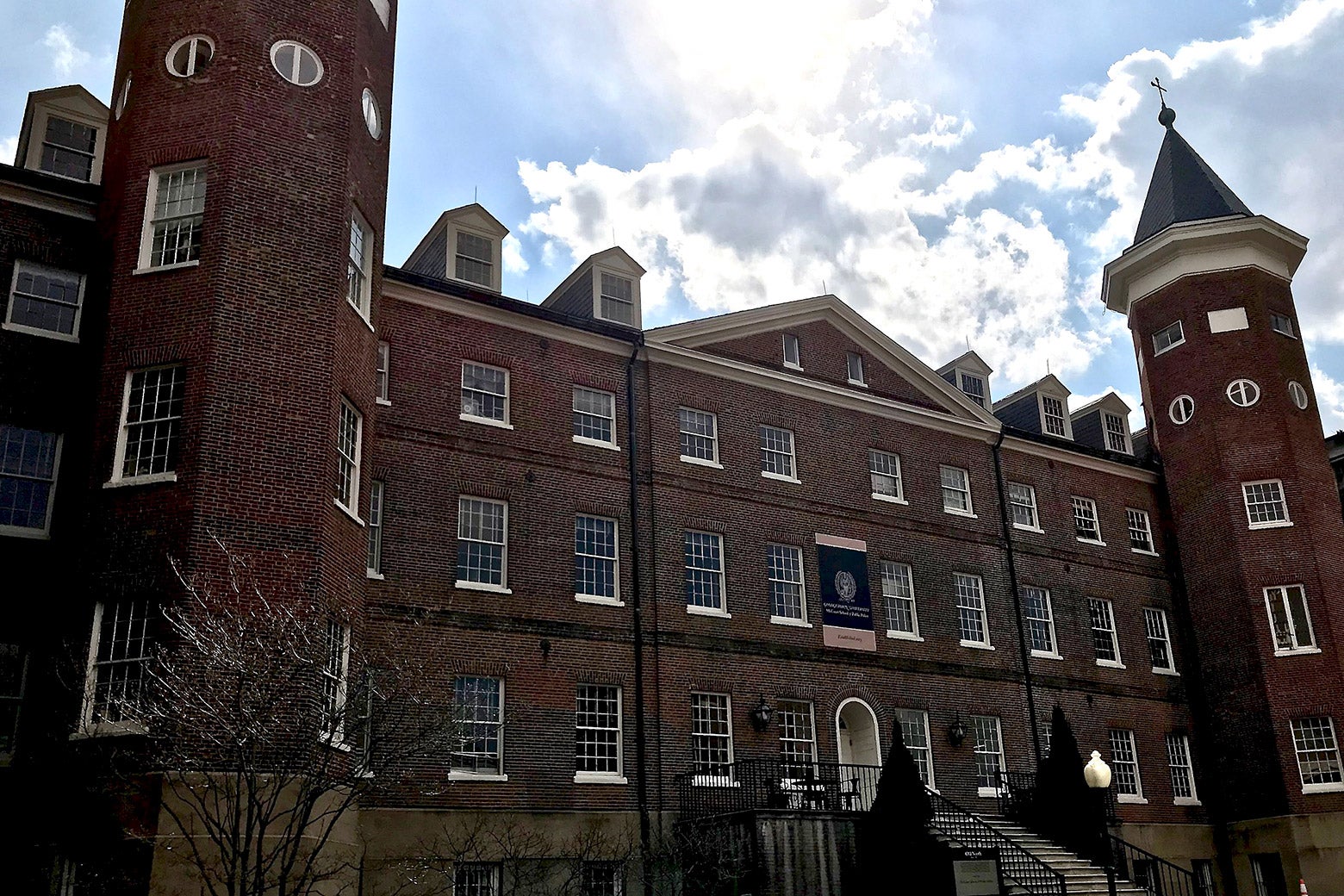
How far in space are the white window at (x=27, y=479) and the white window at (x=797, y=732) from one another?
15.9 m

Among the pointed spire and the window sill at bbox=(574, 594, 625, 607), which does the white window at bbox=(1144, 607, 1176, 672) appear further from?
the window sill at bbox=(574, 594, 625, 607)

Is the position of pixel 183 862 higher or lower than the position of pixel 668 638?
lower

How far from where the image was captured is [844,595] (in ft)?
100

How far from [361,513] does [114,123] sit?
939 centimetres

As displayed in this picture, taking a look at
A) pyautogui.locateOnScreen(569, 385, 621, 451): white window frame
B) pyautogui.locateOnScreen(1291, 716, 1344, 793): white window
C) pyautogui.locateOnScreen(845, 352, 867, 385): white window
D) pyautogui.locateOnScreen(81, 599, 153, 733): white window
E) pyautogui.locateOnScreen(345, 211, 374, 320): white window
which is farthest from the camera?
pyautogui.locateOnScreen(845, 352, 867, 385): white window

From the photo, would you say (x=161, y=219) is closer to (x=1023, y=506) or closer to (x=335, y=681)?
(x=335, y=681)

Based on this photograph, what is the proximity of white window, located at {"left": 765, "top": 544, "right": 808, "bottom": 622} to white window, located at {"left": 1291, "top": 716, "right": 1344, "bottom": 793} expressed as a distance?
15158mm

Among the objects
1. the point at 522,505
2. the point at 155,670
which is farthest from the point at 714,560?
the point at 155,670

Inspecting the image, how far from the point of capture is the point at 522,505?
86.8 ft

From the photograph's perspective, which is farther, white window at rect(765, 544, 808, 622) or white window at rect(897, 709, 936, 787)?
white window at rect(897, 709, 936, 787)

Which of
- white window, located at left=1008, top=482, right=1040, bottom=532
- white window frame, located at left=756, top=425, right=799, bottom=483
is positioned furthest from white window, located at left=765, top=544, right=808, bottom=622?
white window, located at left=1008, top=482, right=1040, bottom=532

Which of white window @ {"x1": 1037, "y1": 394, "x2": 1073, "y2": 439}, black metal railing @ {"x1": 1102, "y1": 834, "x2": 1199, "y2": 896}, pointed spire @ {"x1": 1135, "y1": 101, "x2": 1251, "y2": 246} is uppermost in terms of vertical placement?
pointed spire @ {"x1": 1135, "y1": 101, "x2": 1251, "y2": 246}

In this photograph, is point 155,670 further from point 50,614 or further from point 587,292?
point 587,292

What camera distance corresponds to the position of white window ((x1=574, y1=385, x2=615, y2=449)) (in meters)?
28.3
